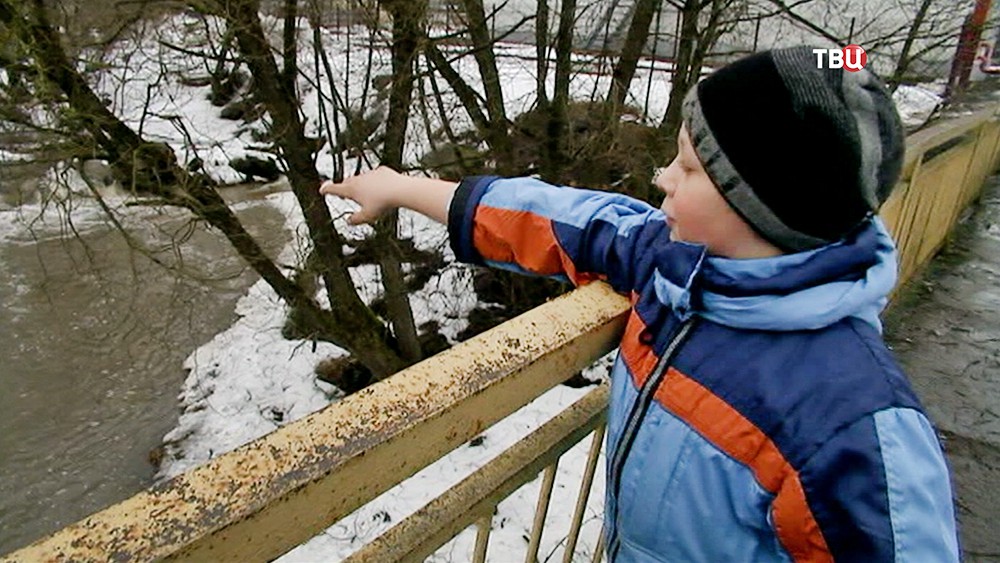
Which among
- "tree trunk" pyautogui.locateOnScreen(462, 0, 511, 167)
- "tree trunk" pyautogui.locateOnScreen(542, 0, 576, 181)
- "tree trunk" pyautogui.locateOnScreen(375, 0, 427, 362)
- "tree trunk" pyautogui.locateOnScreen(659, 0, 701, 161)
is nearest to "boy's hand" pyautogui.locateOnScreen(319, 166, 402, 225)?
"tree trunk" pyautogui.locateOnScreen(375, 0, 427, 362)

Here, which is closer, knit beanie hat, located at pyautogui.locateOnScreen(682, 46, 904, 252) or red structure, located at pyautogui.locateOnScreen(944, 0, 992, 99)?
knit beanie hat, located at pyautogui.locateOnScreen(682, 46, 904, 252)

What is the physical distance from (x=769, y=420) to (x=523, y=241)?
589 millimetres

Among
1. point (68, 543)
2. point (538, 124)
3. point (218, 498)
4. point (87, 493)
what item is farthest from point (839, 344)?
point (87, 493)

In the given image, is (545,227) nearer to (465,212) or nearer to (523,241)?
(523,241)

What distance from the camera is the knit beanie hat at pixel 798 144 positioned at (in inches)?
37.2

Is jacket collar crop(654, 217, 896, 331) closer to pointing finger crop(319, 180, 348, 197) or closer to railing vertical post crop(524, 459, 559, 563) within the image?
railing vertical post crop(524, 459, 559, 563)

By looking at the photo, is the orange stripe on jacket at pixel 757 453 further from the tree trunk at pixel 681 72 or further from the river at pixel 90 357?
the tree trunk at pixel 681 72

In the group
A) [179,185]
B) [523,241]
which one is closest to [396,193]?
[523,241]

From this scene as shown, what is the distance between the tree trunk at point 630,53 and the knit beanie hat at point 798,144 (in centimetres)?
481

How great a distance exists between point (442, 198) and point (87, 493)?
621 centimetres

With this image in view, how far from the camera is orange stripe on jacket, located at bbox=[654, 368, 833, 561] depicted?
2.89 feet

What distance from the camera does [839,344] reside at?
0.94m

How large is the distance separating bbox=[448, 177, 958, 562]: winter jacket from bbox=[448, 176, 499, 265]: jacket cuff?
33 centimetres

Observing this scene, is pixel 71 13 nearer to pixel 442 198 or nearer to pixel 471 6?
pixel 471 6
